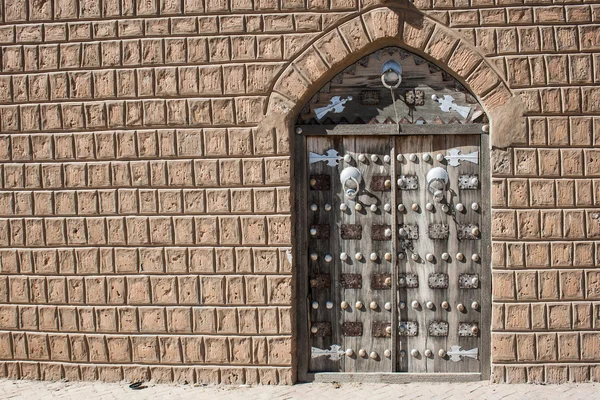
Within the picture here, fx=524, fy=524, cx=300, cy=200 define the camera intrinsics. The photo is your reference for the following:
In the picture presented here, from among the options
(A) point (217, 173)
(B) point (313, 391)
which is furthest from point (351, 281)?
(A) point (217, 173)

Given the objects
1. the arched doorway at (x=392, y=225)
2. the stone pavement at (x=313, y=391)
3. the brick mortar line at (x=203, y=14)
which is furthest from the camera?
the arched doorway at (x=392, y=225)

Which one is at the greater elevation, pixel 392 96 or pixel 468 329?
pixel 392 96

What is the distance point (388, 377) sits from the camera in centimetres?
423

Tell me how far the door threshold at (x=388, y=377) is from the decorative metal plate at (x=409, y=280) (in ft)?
2.32

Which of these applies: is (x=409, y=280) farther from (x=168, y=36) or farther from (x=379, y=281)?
(x=168, y=36)

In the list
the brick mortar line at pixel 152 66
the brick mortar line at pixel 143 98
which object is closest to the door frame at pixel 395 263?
the brick mortar line at pixel 143 98

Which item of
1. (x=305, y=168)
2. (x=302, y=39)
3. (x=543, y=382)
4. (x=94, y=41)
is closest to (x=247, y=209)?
(x=305, y=168)

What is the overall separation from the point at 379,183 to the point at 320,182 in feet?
1.57

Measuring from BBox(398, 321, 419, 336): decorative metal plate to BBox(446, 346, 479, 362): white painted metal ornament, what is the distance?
1.02ft

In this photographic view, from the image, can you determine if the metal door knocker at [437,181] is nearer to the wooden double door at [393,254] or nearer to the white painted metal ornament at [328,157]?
the wooden double door at [393,254]

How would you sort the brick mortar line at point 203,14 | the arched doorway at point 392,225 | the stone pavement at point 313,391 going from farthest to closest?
the arched doorway at point 392,225 → the brick mortar line at point 203,14 → the stone pavement at point 313,391

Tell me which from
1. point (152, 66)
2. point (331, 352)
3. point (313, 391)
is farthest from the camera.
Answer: point (331, 352)

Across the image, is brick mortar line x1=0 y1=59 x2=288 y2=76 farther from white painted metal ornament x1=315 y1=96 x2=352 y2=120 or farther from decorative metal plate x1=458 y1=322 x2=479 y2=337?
decorative metal plate x1=458 y1=322 x2=479 y2=337

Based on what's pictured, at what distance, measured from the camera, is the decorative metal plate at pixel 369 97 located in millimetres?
4223
